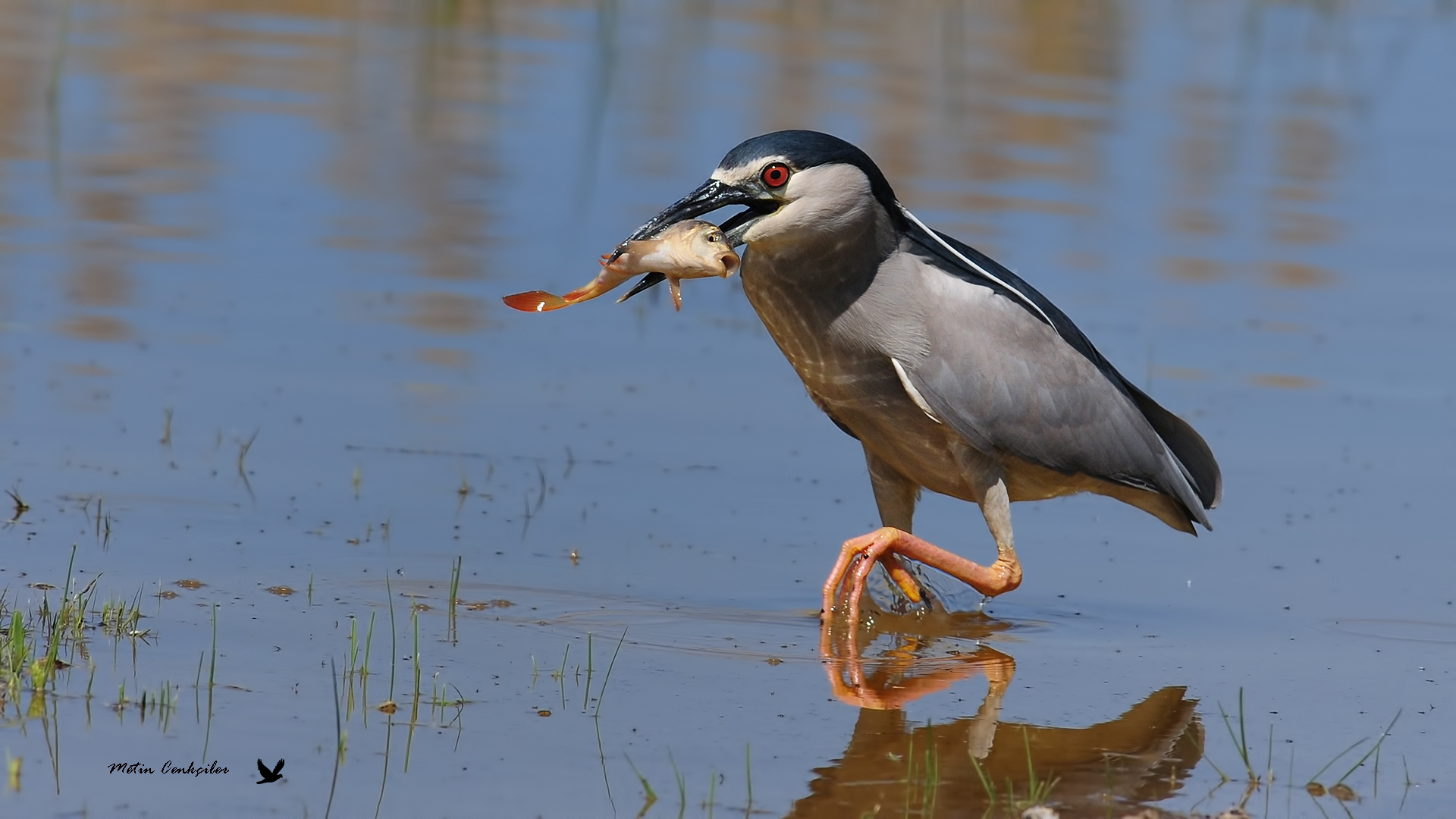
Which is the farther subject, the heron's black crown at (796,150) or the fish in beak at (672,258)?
the heron's black crown at (796,150)

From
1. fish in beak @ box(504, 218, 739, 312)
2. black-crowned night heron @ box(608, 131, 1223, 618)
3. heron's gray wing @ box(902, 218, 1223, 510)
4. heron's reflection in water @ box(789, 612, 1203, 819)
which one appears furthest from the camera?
heron's gray wing @ box(902, 218, 1223, 510)

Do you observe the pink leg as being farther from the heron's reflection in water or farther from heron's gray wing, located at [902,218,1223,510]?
heron's gray wing, located at [902,218,1223,510]

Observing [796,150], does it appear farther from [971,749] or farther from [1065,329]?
[971,749]

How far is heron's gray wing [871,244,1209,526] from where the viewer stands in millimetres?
6570

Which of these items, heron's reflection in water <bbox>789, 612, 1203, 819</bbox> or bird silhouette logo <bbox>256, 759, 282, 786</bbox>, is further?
heron's reflection in water <bbox>789, 612, 1203, 819</bbox>

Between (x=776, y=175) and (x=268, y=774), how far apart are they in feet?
7.90

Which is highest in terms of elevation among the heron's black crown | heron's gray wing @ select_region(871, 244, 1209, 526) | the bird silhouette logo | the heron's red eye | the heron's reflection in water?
the heron's black crown

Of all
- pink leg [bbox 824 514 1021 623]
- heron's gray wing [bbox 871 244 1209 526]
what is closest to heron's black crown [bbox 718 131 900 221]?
heron's gray wing [bbox 871 244 1209 526]

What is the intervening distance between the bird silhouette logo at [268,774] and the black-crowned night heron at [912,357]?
201 cm

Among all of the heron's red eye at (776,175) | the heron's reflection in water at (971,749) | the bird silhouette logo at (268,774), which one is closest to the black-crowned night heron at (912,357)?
the heron's red eye at (776,175)

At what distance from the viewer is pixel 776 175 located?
20.2ft

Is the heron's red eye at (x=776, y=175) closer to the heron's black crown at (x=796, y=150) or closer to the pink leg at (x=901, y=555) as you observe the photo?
the heron's black crown at (x=796, y=150)

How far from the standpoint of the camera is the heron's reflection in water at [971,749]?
510 centimetres

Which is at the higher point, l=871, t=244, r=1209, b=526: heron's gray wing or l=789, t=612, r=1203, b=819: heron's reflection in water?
l=871, t=244, r=1209, b=526: heron's gray wing
